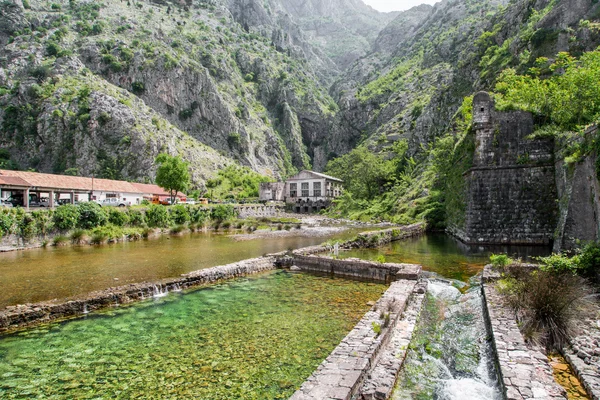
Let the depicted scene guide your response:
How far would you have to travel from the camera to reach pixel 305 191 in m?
87.9

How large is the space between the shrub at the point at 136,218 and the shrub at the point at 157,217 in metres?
0.74

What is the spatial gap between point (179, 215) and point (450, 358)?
39.9 m

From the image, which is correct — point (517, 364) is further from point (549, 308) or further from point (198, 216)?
point (198, 216)

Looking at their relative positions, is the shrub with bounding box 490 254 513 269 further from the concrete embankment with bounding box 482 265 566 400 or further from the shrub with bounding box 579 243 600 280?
the concrete embankment with bounding box 482 265 566 400

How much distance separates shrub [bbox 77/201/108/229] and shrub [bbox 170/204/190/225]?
9.84m

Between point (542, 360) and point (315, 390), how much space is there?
445cm

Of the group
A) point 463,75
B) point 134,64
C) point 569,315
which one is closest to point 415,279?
point 569,315

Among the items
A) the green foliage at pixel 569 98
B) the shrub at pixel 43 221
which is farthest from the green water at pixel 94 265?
the green foliage at pixel 569 98

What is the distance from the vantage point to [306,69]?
168125 mm

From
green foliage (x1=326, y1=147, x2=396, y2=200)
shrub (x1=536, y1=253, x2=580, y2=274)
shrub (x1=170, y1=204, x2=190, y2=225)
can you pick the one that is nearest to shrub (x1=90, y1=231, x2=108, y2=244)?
shrub (x1=170, y1=204, x2=190, y2=225)

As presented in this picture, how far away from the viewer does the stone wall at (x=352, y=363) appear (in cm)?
522

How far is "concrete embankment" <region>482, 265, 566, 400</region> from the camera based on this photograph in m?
5.19

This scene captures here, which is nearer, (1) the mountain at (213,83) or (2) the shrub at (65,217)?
(2) the shrub at (65,217)

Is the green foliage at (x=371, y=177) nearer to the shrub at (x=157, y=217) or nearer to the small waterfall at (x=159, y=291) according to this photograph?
the shrub at (x=157, y=217)
